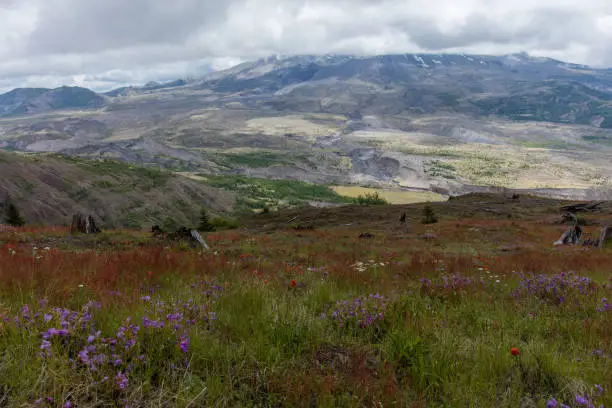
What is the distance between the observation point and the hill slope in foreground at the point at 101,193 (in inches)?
2835

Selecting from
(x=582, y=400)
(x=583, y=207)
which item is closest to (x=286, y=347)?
(x=582, y=400)

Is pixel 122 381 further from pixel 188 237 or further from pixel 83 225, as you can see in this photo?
pixel 83 225

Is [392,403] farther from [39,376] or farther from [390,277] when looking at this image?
[390,277]

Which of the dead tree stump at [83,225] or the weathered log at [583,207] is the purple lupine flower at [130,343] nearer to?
the dead tree stump at [83,225]

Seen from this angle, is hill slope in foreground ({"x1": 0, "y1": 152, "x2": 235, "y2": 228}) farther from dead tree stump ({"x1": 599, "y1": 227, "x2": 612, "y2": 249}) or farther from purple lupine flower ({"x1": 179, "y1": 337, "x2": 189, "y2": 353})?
purple lupine flower ({"x1": 179, "y1": 337, "x2": 189, "y2": 353})

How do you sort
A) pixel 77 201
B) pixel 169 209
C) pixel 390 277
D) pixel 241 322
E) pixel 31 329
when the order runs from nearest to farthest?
pixel 31 329 → pixel 241 322 → pixel 390 277 → pixel 77 201 → pixel 169 209

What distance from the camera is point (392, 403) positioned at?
3.01m

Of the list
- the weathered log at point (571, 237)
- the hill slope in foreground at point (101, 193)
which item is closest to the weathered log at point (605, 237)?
the weathered log at point (571, 237)

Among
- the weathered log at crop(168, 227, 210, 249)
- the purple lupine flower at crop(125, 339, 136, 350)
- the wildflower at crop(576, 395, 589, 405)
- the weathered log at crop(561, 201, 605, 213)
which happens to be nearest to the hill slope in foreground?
the weathered log at crop(168, 227, 210, 249)

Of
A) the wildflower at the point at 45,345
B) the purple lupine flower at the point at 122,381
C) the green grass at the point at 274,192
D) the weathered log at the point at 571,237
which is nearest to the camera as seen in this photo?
the purple lupine flower at the point at 122,381

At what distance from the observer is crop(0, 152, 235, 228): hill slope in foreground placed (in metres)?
72.0

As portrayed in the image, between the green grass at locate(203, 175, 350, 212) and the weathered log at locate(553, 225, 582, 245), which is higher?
the weathered log at locate(553, 225, 582, 245)

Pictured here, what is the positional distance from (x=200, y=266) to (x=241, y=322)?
13.4 ft

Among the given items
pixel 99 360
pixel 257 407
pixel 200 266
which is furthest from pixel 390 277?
pixel 99 360
